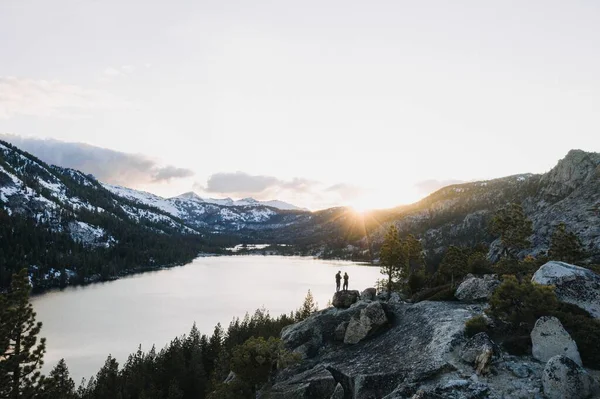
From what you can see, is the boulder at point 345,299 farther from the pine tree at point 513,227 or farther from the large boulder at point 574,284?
the pine tree at point 513,227

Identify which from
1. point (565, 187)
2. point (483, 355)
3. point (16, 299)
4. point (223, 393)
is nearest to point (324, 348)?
point (223, 393)

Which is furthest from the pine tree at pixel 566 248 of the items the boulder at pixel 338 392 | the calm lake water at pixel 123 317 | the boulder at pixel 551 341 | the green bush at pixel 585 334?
the calm lake water at pixel 123 317

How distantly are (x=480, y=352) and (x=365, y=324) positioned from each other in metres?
15.0

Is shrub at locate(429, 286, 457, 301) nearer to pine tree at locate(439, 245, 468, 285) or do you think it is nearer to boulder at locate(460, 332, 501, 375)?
boulder at locate(460, 332, 501, 375)

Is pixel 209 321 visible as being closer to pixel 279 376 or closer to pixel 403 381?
pixel 279 376

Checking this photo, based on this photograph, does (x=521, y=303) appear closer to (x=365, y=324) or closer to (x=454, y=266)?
(x=365, y=324)

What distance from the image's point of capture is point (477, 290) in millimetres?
38938

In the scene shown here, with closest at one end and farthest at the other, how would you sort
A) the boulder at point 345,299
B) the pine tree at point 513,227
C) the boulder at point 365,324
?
the boulder at point 365,324
the boulder at point 345,299
the pine tree at point 513,227

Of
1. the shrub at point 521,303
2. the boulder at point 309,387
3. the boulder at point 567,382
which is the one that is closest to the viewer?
the boulder at point 567,382

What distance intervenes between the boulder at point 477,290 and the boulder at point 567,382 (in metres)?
20.3

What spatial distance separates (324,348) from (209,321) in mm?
118881

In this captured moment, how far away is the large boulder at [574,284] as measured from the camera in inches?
1049

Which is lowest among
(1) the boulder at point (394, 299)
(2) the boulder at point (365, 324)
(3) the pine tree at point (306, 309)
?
(3) the pine tree at point (306, 309)

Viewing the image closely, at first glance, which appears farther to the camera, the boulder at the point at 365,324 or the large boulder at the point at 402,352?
the boulder at the point at 365,324
